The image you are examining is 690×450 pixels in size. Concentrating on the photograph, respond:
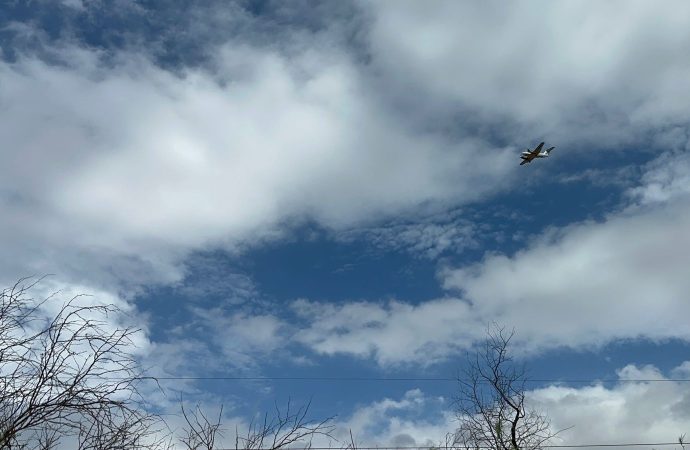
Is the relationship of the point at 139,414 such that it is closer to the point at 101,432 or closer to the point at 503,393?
the point at 101,432

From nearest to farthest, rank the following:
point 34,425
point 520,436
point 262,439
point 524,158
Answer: point 34,425 < point 262,439 < point 520,436 < point 524,158

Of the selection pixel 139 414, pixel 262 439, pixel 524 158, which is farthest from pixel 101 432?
pixel 524 158

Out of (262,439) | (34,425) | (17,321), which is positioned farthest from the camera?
(262,439)

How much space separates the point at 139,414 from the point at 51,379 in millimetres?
1201

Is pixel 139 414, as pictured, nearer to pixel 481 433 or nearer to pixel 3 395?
pixel 3 395

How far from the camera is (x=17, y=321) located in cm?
792

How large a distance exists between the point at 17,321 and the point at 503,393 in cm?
1682

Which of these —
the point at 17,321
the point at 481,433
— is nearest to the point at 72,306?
the point at 17,321

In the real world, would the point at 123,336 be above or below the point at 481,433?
below

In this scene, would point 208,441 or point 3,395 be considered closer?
point 3,395

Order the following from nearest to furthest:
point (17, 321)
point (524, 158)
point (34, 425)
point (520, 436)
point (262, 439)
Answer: point (34, 425) → point (17, 321) → point (262, 439) → point (520, 436) → point (524, 158)

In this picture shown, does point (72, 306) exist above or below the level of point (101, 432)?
above

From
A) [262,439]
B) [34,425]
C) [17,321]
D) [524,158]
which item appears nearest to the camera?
[34,425]

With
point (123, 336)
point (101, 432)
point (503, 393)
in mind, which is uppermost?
point (503, 393)
